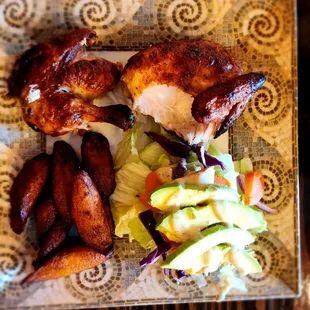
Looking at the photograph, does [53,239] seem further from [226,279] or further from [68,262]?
[226,279]

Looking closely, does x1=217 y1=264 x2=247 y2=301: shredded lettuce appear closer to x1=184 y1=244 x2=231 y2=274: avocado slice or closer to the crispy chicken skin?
x1=184 y1=244 x2=231 y2=274: avocado slice

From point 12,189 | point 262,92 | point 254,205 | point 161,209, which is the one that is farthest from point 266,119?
point 12,189

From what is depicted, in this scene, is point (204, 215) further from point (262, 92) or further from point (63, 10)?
point (63, 10)

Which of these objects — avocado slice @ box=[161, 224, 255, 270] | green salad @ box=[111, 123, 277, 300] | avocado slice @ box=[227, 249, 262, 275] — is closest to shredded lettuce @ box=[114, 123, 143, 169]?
green salad @ box=[111, 123, 277, 300]

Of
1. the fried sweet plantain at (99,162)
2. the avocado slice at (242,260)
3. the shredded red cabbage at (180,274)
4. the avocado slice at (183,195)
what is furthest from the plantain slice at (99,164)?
the avocado slice at (242,260)

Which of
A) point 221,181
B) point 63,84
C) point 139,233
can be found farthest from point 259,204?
point 63,84

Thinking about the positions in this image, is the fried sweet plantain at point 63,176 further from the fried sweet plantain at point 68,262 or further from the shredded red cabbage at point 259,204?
the shredded red cabbage at point 259,204
